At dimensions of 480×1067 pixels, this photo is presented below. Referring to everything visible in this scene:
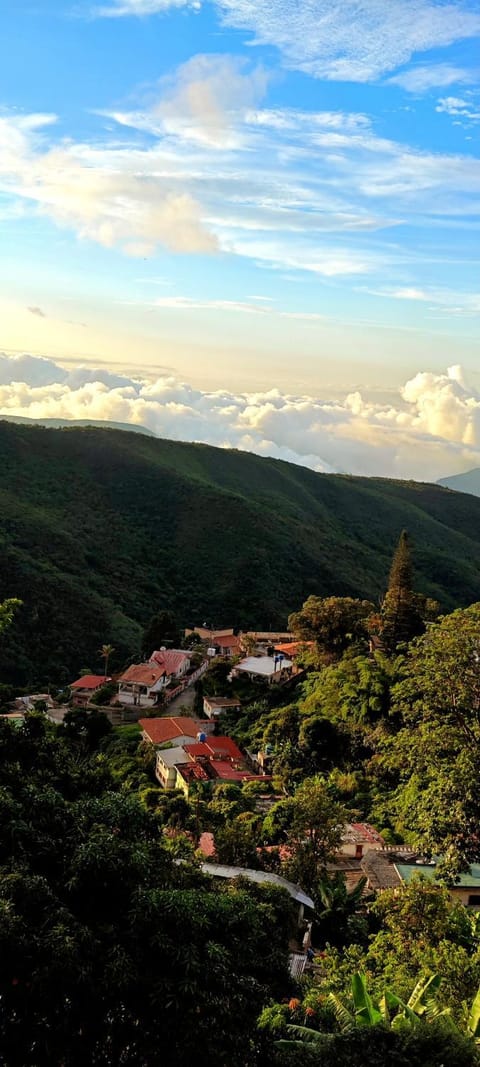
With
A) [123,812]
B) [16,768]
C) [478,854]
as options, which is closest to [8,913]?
[123,812]

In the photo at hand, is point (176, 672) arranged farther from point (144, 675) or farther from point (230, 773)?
point (230, 773)

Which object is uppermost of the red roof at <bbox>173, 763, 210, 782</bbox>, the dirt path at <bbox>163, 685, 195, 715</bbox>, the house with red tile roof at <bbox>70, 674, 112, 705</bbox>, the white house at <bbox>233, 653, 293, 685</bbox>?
the white house at <bbox>233, 653, 293, 685</bbox>

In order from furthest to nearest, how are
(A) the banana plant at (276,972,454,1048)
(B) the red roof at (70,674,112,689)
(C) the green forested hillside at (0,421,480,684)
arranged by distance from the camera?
(C) the green forested hillside at (0,421,480,684)
(B) the red roof at (70,674,112,689)
(A) the banana plant at (276,972,454,1048)

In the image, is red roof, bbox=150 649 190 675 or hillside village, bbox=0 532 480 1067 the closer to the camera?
hillside village, bbox=0 532 480 1067

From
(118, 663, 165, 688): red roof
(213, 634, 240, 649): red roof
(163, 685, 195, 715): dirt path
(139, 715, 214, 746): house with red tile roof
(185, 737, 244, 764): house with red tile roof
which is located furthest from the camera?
(213, 634, 240, 649): red roof

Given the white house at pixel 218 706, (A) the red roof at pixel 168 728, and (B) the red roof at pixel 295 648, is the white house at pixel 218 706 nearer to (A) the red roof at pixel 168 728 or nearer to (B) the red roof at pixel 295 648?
(A) the red roof at pixel 168 728

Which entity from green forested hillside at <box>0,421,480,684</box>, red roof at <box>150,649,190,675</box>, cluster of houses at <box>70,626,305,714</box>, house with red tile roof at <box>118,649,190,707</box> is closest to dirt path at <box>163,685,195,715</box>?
cluster of houses at <box>70,626,305,714</box>

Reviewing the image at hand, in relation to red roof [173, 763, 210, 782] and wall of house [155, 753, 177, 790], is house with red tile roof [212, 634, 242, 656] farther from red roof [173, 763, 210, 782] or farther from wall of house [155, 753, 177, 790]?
red roof [173, 763, 210, 782]

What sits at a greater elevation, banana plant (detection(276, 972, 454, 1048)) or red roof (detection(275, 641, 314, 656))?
banana plant (detection(276, 972, 454, 1048))

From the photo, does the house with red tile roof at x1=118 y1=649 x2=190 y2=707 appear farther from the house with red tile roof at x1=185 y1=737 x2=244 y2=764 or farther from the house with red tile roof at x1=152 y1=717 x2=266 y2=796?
the house with red tile roof at x1=185 y1=737 x2=244 y2=764
